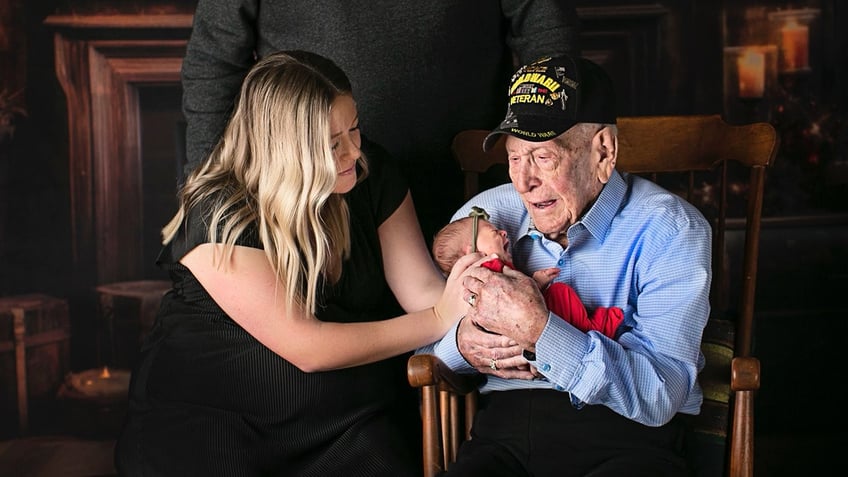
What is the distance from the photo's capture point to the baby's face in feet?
6.71

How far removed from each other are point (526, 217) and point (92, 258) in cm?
192

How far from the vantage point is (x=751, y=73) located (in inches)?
135

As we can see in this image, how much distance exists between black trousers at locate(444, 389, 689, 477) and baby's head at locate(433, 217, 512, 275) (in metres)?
0.32

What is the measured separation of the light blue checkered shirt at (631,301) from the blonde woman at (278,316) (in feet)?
0.68

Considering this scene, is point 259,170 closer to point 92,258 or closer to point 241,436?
point 241,436

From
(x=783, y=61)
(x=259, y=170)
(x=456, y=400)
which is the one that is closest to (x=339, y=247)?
(x=259, y=170)

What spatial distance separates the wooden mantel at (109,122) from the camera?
341cm

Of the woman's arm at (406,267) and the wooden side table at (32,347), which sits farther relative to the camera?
the wooden side table at (32,347)

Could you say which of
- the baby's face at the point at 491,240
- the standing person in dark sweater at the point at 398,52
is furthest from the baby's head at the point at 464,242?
the standing person in dark sweater at the point at 398,52

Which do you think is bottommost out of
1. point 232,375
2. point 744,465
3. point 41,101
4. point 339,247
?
point 744,465

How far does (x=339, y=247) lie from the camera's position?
81.2 inches

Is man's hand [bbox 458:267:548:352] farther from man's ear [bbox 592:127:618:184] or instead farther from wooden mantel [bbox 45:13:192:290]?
wooden mantel [bbox 45:13:192:290]

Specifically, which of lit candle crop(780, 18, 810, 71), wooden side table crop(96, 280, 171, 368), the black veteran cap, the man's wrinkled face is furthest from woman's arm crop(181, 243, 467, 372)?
lit candle crop(780, 18, 810, 71)

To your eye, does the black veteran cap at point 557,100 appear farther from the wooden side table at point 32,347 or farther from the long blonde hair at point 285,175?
the wooden side table at point 32,347
